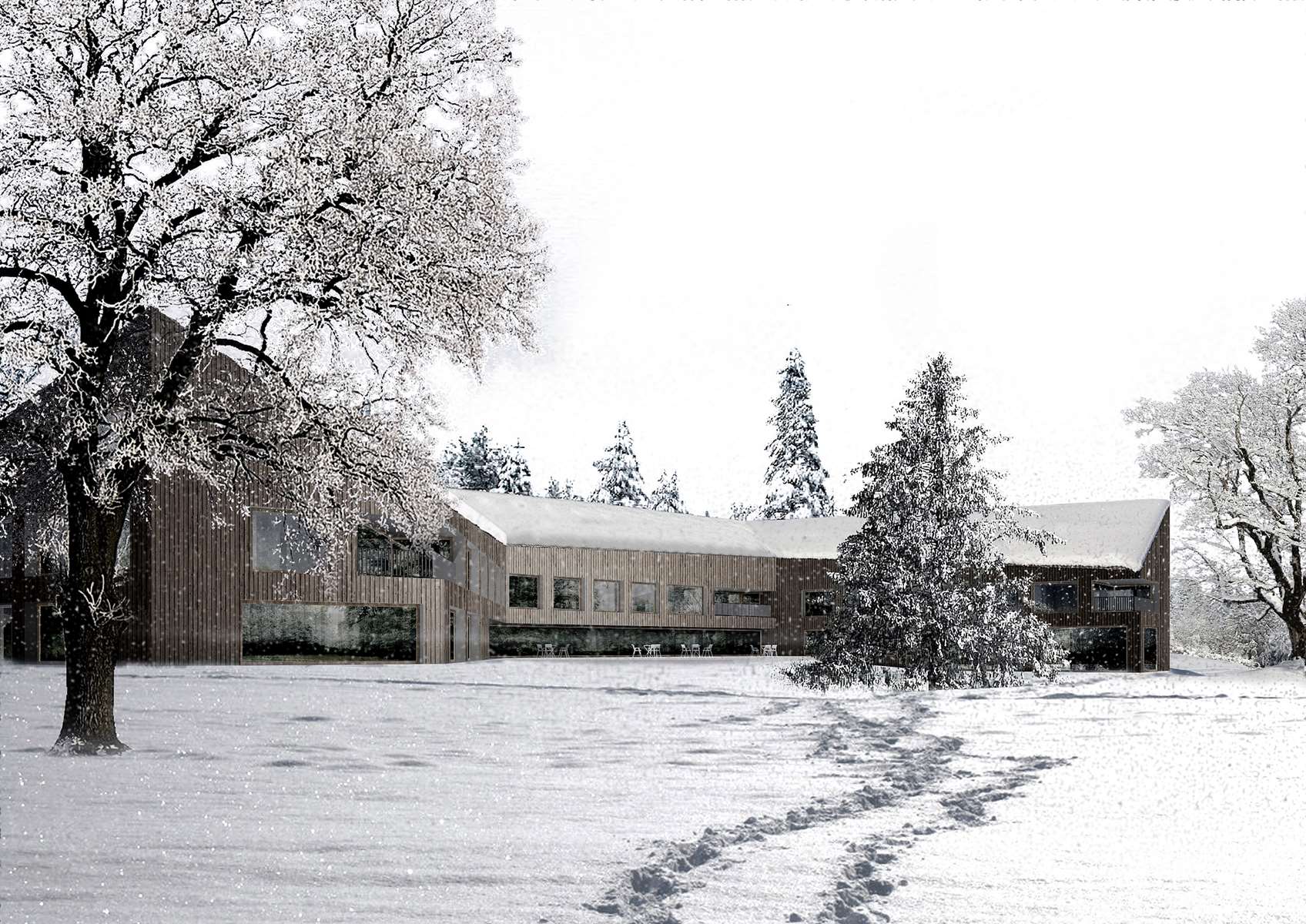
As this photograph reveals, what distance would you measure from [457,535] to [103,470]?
2917 centimetres

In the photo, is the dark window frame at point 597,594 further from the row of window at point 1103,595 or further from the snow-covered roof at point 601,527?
the row of window at point 1103,595

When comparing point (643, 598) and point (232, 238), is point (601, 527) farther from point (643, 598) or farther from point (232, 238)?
point (232, 238)

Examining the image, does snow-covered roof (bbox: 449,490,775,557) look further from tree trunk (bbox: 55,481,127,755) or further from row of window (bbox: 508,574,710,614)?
tree trunk (bbox: 55,481,127,755)

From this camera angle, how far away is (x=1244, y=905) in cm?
793

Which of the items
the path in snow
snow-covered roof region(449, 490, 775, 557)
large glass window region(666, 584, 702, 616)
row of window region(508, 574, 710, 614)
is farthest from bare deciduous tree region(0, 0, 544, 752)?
large glass window region(666, 584, 702, 616)

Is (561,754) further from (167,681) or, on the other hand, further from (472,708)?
(167,681)

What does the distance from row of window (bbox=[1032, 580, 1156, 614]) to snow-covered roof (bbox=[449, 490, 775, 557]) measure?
11.7 meters

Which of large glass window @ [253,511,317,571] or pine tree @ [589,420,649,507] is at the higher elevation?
pine tree @ [589,420,649,507]

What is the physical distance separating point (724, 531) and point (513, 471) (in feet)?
137

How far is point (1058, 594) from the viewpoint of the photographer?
5741 centimetres

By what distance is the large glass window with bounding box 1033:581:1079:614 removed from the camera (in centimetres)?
5684

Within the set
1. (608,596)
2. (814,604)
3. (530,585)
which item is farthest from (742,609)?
(530,585)

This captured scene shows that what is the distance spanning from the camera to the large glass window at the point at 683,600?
57.6 m

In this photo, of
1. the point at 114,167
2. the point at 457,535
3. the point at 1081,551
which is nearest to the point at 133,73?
the point at 114,167
